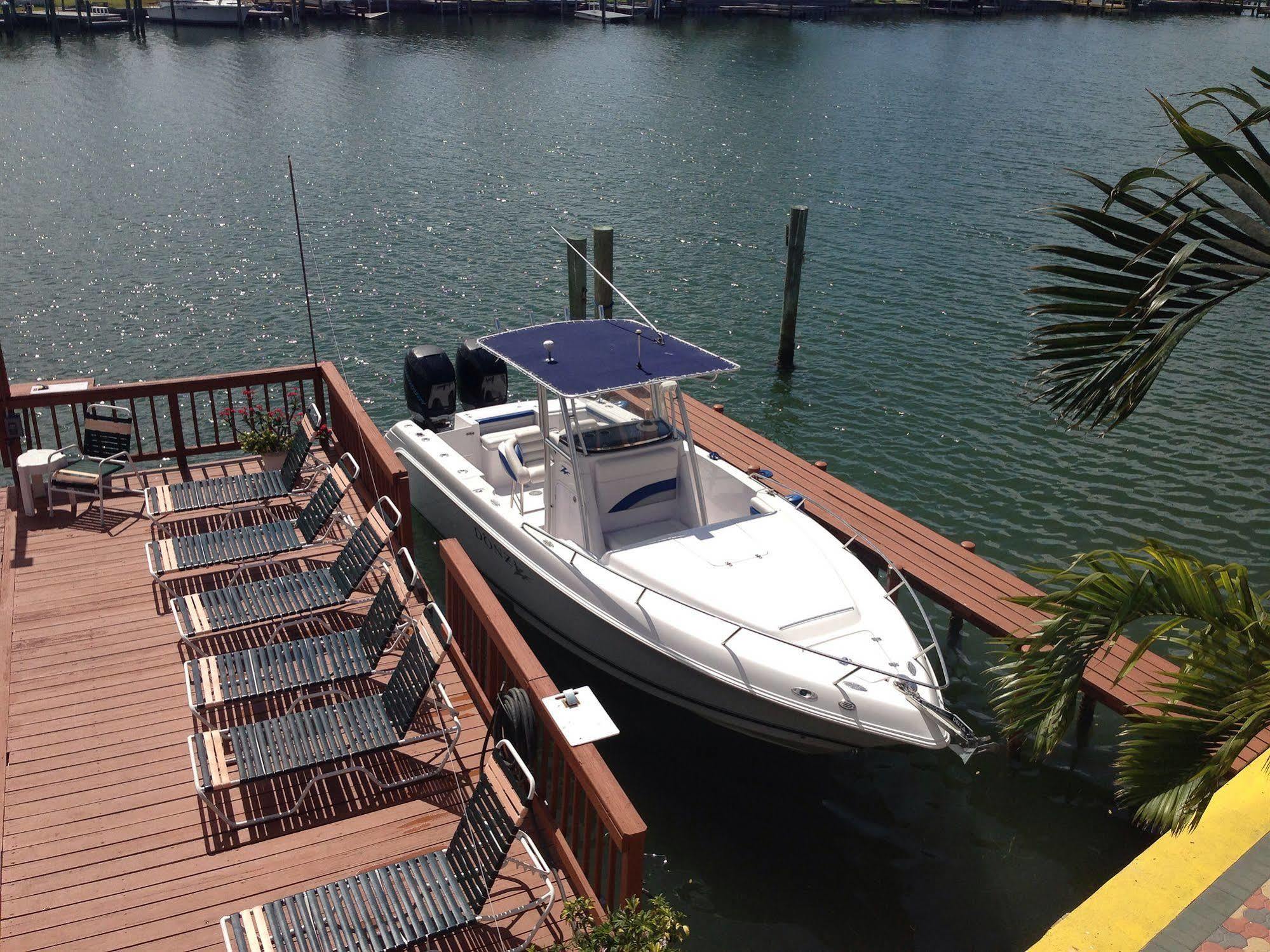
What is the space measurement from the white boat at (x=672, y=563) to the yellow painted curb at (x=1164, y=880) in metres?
1.70

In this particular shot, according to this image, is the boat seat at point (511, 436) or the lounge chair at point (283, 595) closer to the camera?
the lounge chair at point (283, 595)

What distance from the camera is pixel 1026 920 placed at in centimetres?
820

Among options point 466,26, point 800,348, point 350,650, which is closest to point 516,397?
point 800,348

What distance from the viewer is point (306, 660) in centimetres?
761

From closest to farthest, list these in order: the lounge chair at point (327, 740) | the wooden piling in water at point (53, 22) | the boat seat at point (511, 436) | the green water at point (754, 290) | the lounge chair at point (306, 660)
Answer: the lounge chair at point (327, 740) < the lounge chair at point (306, 660) < the green water at point (754, 290) < the boat seat at point (511, 436) < the wooden piling in water at point (53, 22)

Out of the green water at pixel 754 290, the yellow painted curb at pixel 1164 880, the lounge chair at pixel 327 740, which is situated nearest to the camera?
the yellow painted curb at pixel 1164 880

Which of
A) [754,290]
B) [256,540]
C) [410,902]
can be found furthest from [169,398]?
[754,290]

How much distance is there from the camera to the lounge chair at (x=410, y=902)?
A: 546 centimetres

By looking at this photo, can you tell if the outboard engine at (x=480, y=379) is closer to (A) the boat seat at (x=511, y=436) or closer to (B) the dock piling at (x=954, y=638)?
(A) the boat seat at (x=511, y=436)

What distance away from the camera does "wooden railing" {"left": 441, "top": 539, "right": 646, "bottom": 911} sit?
5.29 metres

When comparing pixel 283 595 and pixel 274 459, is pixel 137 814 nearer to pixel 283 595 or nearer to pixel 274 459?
pixel 283 595

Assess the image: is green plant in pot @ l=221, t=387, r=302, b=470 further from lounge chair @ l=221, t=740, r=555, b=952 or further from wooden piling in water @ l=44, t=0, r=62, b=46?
wooden piling in water @ l=44, t=0, r=62, b=46

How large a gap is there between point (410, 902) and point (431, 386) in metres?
9.09

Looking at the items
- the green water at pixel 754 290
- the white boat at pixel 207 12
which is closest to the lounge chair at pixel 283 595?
the green water at pixel 754 290
